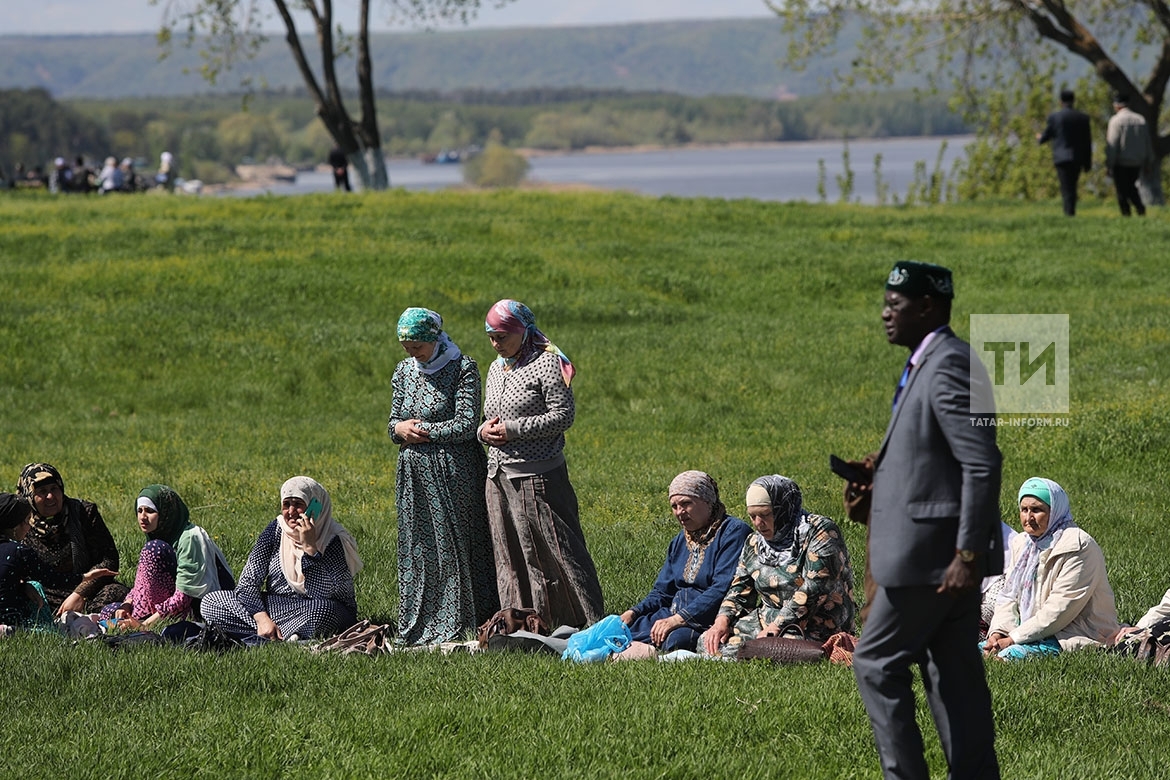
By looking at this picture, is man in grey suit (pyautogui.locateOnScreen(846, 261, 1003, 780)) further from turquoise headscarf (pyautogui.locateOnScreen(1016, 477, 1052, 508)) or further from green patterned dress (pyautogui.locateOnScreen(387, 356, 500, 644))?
green patterned dress (pyautogui.locateOnScreen(387, 356, 500, 644))

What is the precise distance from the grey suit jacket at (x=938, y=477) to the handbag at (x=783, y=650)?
8.88ft

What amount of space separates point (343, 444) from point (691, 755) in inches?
380

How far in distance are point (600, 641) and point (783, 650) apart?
108 centimetres

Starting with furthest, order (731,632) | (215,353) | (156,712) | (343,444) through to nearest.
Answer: (215,353), (343,444), (731,632), (156,712)

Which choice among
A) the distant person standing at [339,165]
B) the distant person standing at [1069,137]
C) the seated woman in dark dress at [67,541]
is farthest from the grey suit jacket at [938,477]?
the distant person standing at [339,165]

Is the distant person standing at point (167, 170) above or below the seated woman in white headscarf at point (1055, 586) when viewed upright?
above

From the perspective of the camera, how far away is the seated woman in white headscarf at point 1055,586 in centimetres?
738

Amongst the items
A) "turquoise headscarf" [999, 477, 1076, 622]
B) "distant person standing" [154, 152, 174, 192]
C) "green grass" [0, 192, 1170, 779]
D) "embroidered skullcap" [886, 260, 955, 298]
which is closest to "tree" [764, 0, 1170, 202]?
"green grass" [0, 192, 1170, 779]

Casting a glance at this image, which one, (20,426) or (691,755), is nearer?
(691,755)

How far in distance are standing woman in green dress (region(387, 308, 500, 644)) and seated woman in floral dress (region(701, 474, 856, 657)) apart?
5.19 feet

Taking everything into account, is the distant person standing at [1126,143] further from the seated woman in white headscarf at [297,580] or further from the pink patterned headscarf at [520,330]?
the seated woman in white headscarf at [297,580]

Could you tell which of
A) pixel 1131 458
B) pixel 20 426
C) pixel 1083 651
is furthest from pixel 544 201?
pixel 1083 651

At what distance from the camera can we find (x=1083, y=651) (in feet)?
23.5

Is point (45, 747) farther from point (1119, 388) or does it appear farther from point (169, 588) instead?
point (1119, 388)
